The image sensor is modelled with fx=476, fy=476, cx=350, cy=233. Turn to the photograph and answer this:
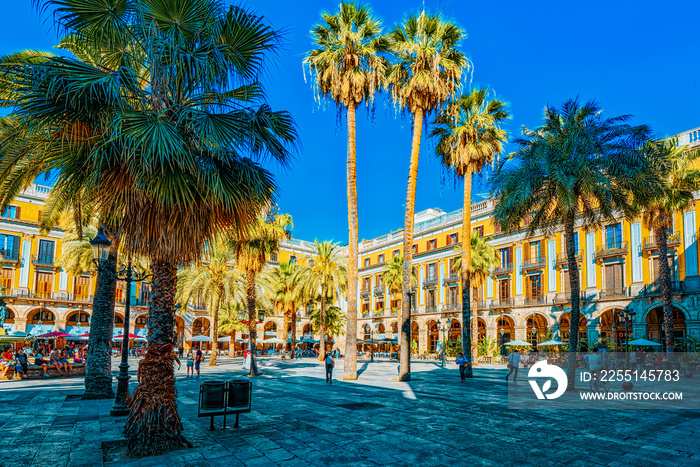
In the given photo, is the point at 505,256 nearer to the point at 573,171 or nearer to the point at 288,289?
the point at 288,289

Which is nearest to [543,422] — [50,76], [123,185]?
[123,185]

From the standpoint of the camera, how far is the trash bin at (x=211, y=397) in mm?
8992

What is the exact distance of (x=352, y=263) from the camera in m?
21.2

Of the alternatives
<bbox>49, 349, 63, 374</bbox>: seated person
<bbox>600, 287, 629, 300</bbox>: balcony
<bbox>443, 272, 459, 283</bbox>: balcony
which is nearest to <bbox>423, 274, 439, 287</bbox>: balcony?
<bbox>443, 272, 459, 283</bbox>: balcony

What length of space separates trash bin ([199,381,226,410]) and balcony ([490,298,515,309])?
40.7 meters

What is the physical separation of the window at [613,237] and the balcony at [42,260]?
51.6 metres

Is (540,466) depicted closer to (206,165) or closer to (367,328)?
(206,165)

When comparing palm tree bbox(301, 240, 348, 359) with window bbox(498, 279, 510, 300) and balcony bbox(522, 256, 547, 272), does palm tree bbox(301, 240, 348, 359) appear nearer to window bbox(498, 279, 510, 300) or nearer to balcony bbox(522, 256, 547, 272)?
balcony bbox(522, 256, 547, 272)

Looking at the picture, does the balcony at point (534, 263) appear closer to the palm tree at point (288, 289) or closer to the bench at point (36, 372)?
the palm tree at point (288, 289)

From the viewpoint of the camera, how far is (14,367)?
2061 cm

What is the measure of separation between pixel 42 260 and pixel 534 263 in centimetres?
4789

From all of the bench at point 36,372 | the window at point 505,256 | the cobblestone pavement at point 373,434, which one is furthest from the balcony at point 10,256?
the window at point 505,256

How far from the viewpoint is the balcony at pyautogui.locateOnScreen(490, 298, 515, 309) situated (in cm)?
4569

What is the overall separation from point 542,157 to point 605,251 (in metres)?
25.8
